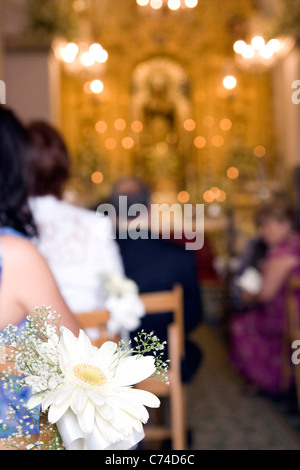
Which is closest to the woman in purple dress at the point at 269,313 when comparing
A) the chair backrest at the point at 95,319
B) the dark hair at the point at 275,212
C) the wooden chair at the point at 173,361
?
the dark hair at the point at 275,212

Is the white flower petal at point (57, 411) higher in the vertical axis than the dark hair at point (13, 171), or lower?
lower

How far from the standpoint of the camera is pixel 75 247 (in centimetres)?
245

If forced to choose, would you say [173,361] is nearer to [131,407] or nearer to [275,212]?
[131,407]

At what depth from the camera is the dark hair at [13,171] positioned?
149 centimetres

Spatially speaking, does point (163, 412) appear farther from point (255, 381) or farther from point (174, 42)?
point (174, 42)

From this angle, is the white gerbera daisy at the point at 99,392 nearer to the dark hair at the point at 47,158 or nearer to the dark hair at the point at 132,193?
the dark hair at the point at 47,158

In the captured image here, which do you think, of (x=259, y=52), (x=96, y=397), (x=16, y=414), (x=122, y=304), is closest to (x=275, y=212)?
(x=122, y=304)

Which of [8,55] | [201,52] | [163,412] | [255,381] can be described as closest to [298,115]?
[201,52]

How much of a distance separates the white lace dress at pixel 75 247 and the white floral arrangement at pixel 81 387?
63.9 inches

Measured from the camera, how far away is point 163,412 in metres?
3.64

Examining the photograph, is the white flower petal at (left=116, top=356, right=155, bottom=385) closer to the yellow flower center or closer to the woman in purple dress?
the yellow flower center

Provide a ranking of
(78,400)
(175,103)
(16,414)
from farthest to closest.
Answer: (175,103) < (16,414) < (78,400)

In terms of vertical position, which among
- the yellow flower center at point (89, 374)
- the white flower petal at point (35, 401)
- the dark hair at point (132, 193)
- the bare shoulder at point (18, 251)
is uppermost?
the dark hair at point (132, 193)

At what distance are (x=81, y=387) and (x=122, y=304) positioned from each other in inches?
54.3
